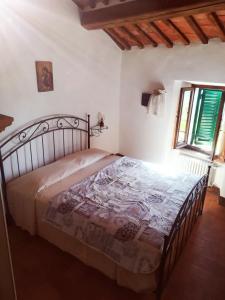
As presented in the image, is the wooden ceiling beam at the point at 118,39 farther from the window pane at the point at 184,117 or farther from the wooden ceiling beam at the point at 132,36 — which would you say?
the window pane at the point at 184,117

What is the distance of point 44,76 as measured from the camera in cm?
311

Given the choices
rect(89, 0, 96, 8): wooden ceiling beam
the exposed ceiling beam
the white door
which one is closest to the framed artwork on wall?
the exposed ceiling beam

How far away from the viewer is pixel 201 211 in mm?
3463

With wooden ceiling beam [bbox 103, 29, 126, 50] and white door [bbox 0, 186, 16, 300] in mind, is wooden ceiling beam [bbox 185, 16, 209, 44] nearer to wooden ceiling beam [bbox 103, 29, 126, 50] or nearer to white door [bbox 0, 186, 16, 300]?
wooden ceiling beam [bbox 103, 29, 126, 50]

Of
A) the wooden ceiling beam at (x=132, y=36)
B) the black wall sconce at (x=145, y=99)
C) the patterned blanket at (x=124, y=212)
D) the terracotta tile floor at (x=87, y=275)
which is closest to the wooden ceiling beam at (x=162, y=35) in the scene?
the wooden ceiling beam at (x=132, y=36)

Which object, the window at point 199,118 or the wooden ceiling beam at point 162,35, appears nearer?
the wooden ceiling beam at point 162,35

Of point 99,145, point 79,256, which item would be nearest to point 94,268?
point 79,256

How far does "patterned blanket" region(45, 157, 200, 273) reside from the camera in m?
2.00

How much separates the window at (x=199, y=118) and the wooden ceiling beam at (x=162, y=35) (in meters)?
0.83

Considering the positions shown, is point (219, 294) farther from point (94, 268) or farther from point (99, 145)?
point (99, 145)

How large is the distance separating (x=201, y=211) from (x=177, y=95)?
2.08 metres

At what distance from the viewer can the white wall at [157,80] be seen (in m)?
3.58

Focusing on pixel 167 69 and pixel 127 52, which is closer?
pixel 167 69

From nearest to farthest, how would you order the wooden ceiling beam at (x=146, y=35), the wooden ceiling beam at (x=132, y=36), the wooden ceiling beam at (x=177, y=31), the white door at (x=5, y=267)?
the white door at (x=5, y=267) → the wooden ceiling beam at (x=177, y=31) → the wooden ceiling beam at (x=146, y=35) → the wooden ceiling beam at (x=132, y=36)
